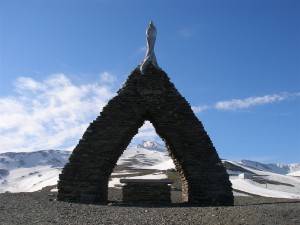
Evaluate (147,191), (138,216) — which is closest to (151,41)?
(147,191)

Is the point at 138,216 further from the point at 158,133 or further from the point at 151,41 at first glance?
the point at 151,41

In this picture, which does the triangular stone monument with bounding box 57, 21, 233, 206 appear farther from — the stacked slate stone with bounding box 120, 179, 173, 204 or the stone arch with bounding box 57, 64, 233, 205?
the stacked slate stone with bounding box 120, 179, 173, 204

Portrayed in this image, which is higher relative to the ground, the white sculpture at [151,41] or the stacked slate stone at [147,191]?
the white sculpture at [151,41]

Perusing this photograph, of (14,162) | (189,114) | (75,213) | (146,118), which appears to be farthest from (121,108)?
(14,162)

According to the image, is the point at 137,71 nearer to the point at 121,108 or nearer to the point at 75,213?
the point at 121,108

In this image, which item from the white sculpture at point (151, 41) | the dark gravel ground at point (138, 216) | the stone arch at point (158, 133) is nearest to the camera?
the dark gravel ground at point (138, 216)

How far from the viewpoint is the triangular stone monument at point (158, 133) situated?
57.8 feet

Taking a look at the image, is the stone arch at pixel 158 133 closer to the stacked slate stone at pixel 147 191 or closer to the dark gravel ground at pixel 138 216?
the stacked slate stone at pixel 147 191

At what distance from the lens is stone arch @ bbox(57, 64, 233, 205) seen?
17625 millimetres

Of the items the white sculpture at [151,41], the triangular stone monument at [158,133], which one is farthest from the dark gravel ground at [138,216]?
the white sculpture at [151,41]

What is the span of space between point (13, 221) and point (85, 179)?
6483mm

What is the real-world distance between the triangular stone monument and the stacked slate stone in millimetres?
1057

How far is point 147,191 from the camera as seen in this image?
19.0 metres

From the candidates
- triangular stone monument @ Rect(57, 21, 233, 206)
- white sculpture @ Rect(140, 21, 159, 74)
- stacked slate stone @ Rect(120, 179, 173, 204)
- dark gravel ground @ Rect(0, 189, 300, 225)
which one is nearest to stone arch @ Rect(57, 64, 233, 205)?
triangular stone monument @ Rect(57, 21, 233, 206)
